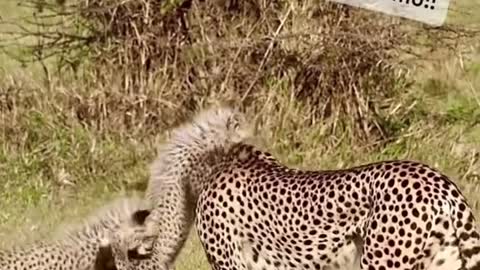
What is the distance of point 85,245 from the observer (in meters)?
4.67

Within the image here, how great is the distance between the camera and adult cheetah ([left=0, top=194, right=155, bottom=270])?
454 cm

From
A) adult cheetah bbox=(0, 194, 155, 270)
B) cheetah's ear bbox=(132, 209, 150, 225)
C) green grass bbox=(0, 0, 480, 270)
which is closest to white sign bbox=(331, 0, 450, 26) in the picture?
green grass bbox=(0, 0, 480, 270)

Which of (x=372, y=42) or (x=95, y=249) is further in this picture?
(x=372, y=42)

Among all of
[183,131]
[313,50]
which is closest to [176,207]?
[183,131]

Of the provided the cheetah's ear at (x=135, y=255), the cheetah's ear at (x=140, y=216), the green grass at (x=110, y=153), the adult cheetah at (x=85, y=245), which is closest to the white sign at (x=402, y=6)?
the green grass at (x=110, y=153)

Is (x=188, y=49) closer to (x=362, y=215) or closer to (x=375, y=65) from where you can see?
(x=375, y=65)

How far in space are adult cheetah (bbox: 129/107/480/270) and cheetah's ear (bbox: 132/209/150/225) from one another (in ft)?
0.18

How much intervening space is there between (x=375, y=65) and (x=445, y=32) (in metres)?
0.72

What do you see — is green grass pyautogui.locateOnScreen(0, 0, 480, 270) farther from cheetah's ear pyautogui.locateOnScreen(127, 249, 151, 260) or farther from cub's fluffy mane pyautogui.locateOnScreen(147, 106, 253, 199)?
cheetah's ear pyautogui.locateOnScreen(127, 249, 151, 260)

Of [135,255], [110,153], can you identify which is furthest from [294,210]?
[110,153]

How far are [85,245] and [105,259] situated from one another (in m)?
0.12

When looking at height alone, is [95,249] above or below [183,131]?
below

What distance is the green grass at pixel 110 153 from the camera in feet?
19.3

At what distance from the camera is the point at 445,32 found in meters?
7.57
